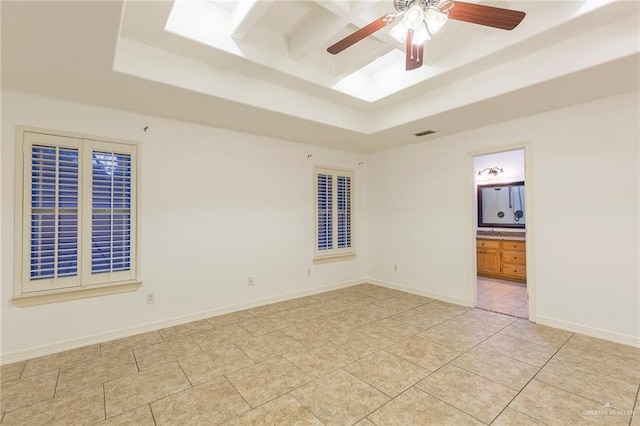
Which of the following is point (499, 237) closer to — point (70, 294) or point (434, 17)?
point (434, 17)

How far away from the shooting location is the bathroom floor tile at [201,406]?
2010mm

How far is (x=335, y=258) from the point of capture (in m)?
5.48

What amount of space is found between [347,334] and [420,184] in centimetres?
286

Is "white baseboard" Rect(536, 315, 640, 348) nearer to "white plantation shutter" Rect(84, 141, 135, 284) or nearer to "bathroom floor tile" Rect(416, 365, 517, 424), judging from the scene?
"bathroom floor tile" Rect(416, 365, 517, 424)

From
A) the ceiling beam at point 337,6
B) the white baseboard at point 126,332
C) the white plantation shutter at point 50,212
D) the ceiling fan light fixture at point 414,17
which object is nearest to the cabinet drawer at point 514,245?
the white baseboard at point 126,332

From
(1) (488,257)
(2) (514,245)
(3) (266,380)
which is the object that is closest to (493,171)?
(2) (514,245)

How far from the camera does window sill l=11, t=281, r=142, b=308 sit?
9.51 ft

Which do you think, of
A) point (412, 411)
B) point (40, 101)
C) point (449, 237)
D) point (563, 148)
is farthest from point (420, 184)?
point (40, 101)

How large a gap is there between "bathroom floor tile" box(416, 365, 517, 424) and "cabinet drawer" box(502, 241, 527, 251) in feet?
14.1

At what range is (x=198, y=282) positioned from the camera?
3947mm

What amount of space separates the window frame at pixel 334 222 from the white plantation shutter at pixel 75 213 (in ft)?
9.00

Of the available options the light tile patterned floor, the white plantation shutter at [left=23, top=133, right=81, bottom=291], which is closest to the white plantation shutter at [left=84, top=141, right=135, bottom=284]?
the white plantation shutter at [left=23, top=133, right=81, bottom=291]

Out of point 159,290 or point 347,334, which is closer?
point 347,334

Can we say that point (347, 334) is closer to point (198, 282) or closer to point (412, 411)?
point (412, 411)
